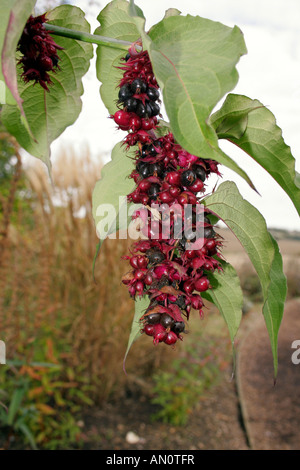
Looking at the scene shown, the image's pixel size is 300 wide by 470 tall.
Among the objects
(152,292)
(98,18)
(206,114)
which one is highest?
(98,18)

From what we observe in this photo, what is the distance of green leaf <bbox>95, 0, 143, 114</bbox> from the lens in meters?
0.46

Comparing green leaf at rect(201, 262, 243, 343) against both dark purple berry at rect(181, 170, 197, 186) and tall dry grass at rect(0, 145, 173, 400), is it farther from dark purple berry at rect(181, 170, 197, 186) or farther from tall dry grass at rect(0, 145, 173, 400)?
tall dry grass at rect(0, 145, 173, 400)

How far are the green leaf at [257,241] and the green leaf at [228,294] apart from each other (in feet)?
A: 0.11

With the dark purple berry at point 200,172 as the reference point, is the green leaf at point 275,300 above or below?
below

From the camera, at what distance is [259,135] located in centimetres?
39

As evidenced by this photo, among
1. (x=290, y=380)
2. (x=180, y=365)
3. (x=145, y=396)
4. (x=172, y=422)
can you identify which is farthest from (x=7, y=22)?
(x=290, y=380)

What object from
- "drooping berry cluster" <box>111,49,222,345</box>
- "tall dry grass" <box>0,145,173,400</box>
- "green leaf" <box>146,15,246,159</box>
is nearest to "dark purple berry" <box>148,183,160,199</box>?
"drooping berry cluster" <box>111,49,222,345</box>

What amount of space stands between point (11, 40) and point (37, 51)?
18 cm

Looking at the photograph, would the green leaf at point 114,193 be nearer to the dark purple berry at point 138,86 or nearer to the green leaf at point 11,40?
the dark purple berry at point 138,86

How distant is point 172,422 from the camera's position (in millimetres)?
2459

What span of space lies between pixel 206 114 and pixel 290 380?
351 centimetres

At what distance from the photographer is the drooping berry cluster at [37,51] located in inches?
16.4

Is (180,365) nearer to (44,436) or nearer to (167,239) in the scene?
(44,436)

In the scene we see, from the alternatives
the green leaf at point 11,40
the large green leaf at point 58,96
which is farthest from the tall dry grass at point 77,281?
the green leaf at point 11,40
